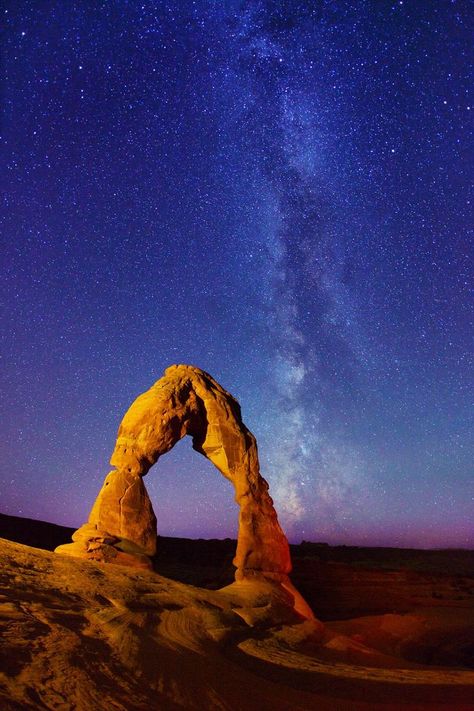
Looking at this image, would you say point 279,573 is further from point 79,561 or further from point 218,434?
point 79,561

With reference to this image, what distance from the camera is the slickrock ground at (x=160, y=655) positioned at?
10.0ft

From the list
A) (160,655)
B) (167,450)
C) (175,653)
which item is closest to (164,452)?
(167,450)

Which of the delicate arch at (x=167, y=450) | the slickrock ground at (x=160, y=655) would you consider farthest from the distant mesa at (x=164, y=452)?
the slickrock ground at (x=160, y=655)

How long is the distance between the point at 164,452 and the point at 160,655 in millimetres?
7391

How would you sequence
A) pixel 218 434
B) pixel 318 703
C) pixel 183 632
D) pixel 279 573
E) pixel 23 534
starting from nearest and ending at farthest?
1. pixel 318 703
2. pixel 183 632
3. pixel 279 573
4. pixel 218 434
5. pixel 23 534

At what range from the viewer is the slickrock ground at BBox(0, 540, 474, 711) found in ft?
10.0

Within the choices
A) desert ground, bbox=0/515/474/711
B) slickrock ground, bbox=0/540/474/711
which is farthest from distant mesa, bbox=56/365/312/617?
slickrock ground, bbox=0/540/474/711

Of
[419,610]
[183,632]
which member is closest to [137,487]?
[183,632]

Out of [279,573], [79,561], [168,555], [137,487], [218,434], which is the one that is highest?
[218,434]

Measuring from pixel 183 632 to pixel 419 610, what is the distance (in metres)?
14.3

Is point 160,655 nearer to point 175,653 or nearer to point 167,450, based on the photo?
point 175,653

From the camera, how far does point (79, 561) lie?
7.16 m

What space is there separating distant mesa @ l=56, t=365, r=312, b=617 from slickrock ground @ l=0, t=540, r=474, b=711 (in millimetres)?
1955

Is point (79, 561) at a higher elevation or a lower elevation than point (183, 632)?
higher
